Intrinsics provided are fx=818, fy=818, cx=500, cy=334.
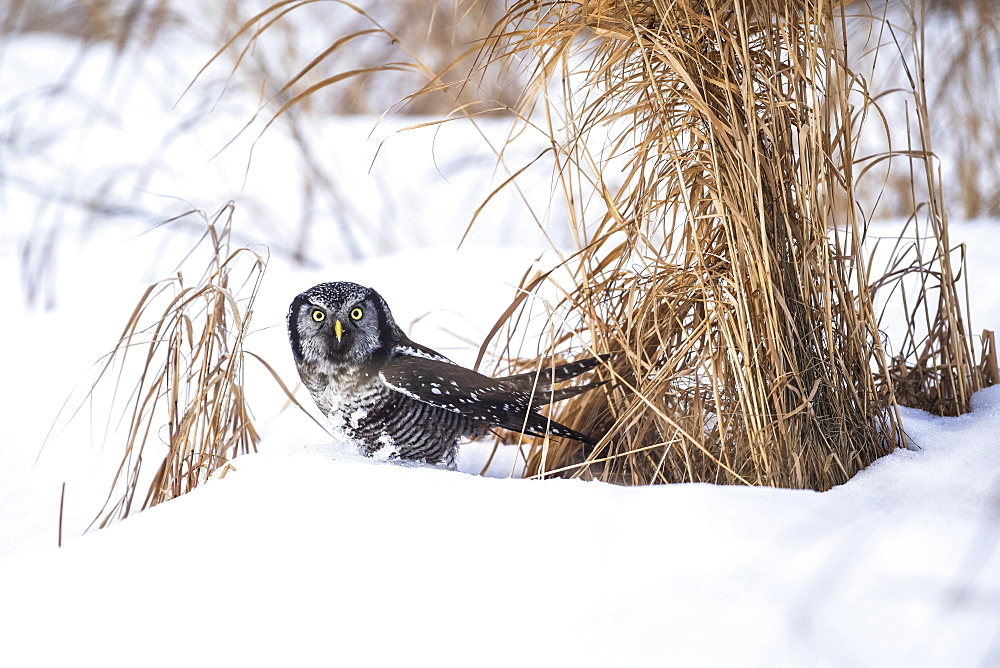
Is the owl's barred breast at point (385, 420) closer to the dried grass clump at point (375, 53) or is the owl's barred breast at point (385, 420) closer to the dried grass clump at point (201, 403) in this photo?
the dried grass clump at point (201, 403)

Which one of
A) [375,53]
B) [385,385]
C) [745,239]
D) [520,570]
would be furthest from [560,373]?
[375,53]

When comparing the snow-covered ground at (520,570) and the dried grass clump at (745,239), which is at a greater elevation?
the dried grass clump at (745,239)

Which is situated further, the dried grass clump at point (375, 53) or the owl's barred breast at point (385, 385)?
the dried grass clump at point (375, 53)

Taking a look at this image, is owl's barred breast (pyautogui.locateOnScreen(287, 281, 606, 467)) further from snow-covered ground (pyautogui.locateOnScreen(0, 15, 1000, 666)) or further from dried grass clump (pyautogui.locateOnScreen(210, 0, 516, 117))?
dried grass clump (pyautogui.locateOnScreen(210, 0, 516, 117))

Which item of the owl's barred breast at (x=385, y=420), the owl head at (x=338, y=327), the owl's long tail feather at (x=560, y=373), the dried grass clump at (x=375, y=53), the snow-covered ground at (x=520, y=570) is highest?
the dried grass clump at (x=375, y=53)

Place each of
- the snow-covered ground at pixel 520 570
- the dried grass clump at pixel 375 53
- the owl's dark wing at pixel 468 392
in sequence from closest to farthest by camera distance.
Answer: the snow-covered ground at pixel 520 570 → the owl's dark wing at pixel 468 392 → the dried grass clump at pixel 375 53

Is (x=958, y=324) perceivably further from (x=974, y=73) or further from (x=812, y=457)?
(x=974, y=73)

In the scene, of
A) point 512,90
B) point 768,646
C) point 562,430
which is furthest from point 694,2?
point 512,90

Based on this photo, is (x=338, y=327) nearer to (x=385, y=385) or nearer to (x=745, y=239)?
(x=385, y=385)

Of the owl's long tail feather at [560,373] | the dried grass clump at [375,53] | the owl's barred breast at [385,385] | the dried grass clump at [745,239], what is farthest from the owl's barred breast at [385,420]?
the dried grass clump at [375,53]

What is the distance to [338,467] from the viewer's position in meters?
1.18

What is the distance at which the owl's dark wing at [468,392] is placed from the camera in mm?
1313

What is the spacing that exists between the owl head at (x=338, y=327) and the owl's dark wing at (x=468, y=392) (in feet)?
0.19

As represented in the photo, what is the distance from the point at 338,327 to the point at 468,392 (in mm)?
244
